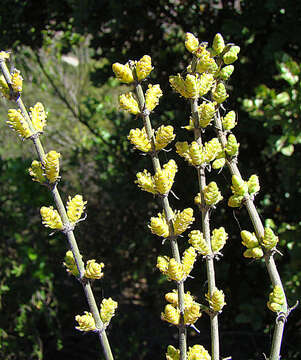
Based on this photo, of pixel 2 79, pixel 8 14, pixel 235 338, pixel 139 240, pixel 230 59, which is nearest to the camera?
pixel 2 79

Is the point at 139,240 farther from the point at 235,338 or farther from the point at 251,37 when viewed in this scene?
the point at 251,37

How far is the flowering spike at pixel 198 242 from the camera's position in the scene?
2.54 feet

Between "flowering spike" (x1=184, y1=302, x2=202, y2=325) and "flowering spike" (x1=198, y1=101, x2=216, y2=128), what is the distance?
34 centimetres

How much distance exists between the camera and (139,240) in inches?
120

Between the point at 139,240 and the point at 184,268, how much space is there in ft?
7.50

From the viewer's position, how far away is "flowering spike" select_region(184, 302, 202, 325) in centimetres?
76

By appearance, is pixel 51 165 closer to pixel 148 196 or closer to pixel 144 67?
pixel 144 67

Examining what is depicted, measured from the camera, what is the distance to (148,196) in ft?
8.76

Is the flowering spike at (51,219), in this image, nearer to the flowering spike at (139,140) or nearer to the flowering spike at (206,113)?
the flowering spike at (139,140)

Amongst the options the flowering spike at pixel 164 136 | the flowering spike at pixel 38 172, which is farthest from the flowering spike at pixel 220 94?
the flowering spike at pixel 38 172

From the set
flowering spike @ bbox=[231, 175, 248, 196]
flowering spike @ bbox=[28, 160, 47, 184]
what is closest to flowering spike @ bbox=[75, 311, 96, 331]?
flowering spike @ bbox=[28, 160, 47, 184]

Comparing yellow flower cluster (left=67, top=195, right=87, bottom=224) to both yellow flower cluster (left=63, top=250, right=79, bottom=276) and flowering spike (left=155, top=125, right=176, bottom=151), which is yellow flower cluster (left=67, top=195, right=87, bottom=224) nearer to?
yellow flower cluster (left=63, top=250, right=79, bottom=276)

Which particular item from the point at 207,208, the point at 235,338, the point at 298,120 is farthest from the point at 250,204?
the point at 235,338

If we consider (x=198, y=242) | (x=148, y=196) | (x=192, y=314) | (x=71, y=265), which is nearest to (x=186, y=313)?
(x=192, y=314)
